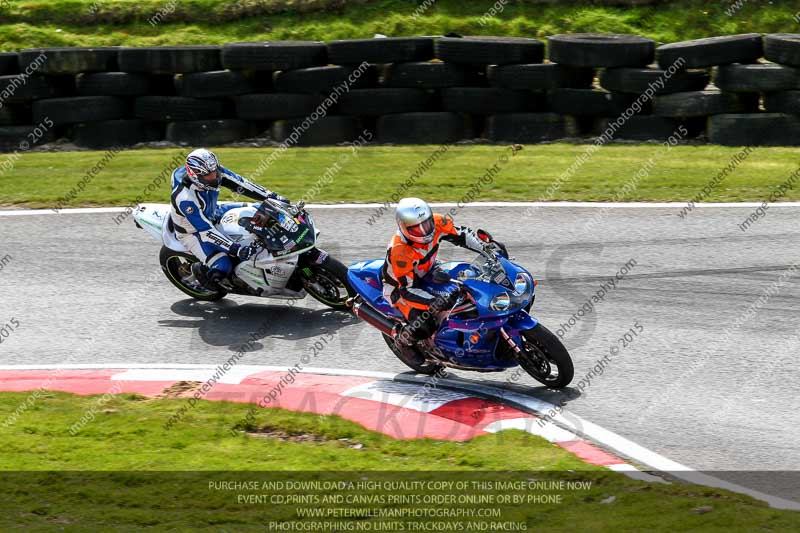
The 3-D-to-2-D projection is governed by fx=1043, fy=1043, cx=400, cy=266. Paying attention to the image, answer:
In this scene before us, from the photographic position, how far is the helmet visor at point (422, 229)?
875 cm

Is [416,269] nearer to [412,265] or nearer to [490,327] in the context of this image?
[412,265]

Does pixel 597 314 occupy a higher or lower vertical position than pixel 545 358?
lower

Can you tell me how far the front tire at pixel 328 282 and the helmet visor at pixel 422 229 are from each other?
224cm

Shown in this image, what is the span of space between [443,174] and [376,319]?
20.1 ft

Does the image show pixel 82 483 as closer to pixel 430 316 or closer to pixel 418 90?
pixel 430 316

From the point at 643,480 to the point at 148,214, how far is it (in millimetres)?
6899

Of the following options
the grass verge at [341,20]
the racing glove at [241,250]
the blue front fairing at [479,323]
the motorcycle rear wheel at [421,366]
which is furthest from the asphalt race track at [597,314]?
the grass verge at [341,20]

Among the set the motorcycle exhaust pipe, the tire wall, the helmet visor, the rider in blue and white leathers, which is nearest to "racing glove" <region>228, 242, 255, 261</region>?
the rider in blue and white leathers

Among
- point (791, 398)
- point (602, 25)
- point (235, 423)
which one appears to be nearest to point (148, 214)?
point (235, 423)

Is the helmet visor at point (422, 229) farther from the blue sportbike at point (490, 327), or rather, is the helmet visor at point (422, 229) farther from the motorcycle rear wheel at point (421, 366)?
the motorcycle rear wheel at point (421, 366)

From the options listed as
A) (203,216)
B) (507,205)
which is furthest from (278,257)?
(507,205)

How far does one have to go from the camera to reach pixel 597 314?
10.6 m

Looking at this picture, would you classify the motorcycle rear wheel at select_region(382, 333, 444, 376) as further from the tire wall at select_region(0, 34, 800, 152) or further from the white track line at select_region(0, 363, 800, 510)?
the tire wall at select_region(0, 34, 800, 152)

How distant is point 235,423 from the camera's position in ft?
28.6
